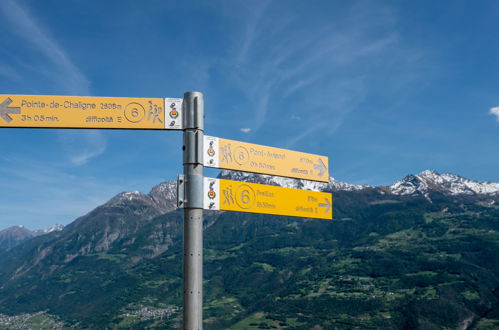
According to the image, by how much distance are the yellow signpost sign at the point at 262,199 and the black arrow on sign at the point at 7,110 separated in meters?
3.45

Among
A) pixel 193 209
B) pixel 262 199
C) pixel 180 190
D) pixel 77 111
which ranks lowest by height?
pixel 193 209

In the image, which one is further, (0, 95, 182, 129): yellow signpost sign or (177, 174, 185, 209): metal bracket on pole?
(0, 95, 182, 129): yellow signpost sign

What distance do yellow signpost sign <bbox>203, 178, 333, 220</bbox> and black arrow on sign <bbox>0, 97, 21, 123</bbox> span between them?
3449mm

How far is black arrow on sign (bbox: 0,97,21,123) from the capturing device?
28.0 feet

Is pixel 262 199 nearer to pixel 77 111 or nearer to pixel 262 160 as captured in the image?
pixel 262 160

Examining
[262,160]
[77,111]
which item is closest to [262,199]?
[262,160]

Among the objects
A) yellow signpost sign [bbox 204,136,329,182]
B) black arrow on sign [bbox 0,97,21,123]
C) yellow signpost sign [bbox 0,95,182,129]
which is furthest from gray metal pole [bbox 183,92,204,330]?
black arrow on sign [bbox 0,97,21,123]

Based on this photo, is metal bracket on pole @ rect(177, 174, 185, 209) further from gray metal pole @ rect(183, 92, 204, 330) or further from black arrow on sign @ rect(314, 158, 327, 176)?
black arrow on sign @ rect(314, 158, 327, 176)

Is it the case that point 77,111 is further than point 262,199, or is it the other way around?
point 262,199

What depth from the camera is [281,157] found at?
9.66 meters

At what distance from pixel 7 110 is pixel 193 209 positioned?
362 cm

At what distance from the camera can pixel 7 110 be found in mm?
8555

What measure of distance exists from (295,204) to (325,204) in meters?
0.87

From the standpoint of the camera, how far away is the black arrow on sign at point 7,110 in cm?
854
